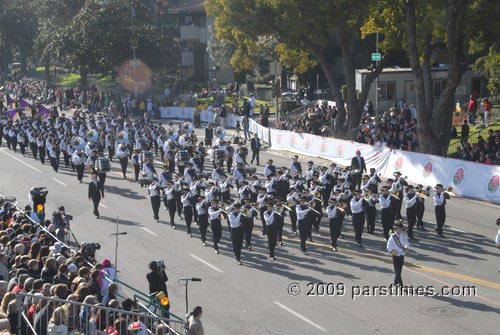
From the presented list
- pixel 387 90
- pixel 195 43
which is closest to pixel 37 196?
pixel 387 90

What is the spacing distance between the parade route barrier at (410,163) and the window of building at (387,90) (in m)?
7.03

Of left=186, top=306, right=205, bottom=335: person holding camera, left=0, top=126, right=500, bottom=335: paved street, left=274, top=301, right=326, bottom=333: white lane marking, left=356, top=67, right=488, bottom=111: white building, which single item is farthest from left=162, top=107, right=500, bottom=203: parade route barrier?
left=186, top=306, right=205, bottom=335: person holding camera

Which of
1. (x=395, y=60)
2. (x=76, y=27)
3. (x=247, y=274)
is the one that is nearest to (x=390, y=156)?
(x=247, y=274)

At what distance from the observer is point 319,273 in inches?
750

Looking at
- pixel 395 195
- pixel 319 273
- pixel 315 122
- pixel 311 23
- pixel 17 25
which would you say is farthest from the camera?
pixel 17 25

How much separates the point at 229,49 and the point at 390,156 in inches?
1208

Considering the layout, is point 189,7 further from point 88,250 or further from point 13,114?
point 88,250

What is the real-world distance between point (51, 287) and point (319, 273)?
7.87 metres

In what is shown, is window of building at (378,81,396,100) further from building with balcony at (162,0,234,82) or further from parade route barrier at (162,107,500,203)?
A: building with balcony at (162,0,234,82)

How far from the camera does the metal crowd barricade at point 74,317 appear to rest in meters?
11.4

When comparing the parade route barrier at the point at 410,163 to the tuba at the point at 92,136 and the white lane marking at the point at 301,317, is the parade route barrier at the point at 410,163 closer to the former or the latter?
the tuba at the point at 92,136

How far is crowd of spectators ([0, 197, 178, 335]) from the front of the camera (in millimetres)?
11398

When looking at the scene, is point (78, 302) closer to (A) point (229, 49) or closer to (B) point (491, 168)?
(B) point (491, 168)

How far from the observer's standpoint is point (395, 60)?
173 ft
